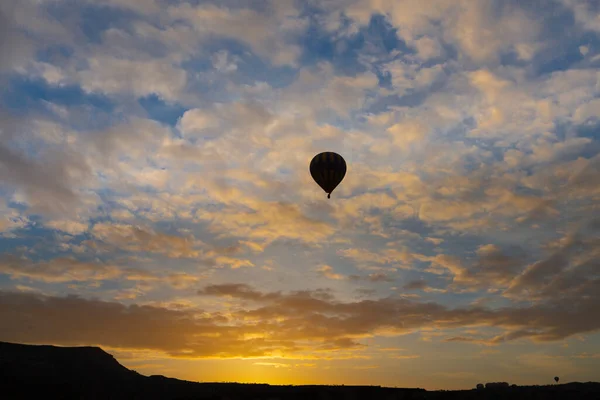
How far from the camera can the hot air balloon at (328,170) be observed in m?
74.4

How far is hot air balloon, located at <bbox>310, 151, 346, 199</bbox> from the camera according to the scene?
7444cm

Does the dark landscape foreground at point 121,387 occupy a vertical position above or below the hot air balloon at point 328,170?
below

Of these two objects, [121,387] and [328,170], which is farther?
[121,387]

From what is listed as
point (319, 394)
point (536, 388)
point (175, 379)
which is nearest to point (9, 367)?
point (175, 379)

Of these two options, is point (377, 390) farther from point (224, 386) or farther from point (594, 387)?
point (594, 387)

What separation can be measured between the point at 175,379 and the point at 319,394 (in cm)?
3529

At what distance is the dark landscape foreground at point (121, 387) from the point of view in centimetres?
7406

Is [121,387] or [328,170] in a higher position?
[328,170]

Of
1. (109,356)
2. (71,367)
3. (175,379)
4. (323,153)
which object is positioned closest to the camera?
(323,153)

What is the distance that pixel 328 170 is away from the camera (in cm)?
7456

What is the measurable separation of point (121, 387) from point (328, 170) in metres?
65.6

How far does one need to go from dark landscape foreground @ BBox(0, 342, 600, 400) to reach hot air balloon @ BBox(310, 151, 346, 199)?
32204 mm

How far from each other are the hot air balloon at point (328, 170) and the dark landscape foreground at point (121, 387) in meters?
32.2

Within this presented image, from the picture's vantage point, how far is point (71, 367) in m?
113
